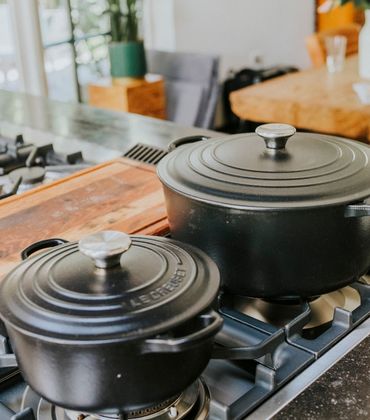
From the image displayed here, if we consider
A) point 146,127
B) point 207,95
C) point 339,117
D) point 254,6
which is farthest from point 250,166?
point 254,6

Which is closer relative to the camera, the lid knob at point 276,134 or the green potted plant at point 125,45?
the lid knob at point 276,134

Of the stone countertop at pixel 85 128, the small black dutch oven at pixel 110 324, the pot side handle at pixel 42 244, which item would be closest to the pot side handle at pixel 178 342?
the small black dutch oven at pixel 110 324

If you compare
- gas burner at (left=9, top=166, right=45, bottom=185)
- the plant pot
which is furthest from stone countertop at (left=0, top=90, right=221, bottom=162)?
the plant pot

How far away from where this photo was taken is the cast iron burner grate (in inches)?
46.6

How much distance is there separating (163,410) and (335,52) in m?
2.48

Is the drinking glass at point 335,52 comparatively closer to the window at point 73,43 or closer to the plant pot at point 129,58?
the plant pot at point 129,58

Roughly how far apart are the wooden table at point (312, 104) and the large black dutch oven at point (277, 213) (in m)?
1.42

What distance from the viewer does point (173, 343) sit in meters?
0.47

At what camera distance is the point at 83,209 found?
0.96 m

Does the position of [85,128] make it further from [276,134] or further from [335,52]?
[335,52]

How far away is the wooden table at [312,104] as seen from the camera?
2.10 m

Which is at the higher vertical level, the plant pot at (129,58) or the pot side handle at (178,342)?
the pot side handle at (178,342)

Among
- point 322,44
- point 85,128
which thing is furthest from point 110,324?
point 322,44

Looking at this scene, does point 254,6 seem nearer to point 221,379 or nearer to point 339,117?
point 339,117
